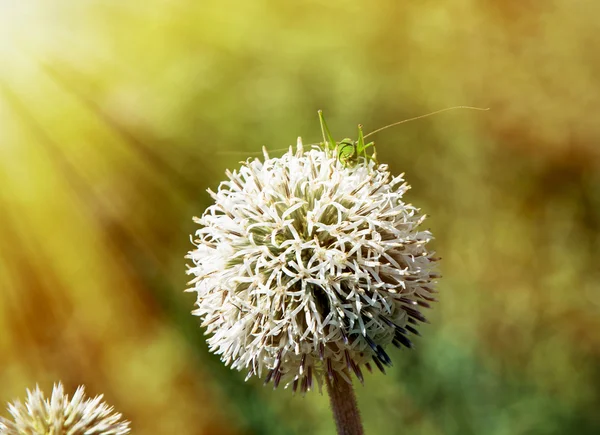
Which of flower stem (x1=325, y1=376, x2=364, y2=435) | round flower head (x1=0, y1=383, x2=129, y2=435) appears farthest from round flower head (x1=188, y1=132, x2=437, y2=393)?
round flower head (x1=0, y1=383, x2=129, y2=435)

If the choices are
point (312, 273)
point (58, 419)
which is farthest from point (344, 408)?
point (58, 419)

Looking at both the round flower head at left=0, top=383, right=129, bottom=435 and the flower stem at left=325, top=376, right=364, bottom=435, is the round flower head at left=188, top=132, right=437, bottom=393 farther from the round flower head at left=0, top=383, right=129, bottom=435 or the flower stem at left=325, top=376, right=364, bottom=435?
the round flower head at left=0, top=383, right=129, bottom=435

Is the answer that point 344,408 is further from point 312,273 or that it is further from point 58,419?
point 58,419

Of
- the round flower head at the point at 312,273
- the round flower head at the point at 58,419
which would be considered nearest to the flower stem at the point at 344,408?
the round flower head at the point at 312,273

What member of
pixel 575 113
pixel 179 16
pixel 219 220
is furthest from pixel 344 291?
pixel 179 16

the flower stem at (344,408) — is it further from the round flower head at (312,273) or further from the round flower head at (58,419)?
the round flower head at (58,419)

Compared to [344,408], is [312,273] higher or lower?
higher
